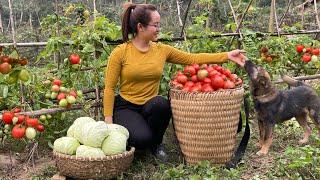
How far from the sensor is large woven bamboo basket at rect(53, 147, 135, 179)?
3.44m

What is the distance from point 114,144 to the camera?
3529 mm

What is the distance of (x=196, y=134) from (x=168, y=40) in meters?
1.24

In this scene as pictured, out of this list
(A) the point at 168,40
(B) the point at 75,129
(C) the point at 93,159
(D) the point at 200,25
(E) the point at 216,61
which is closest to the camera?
(C) the point at 93,159

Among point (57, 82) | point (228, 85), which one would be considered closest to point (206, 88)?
point (228, 85)

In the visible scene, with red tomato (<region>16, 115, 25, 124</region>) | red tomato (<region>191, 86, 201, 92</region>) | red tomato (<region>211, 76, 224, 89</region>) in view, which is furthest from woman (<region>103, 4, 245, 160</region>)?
red tomato (<region>16, 115, 25, 124</region>)

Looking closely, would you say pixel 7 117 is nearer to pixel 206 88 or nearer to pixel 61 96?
pixel 61 96

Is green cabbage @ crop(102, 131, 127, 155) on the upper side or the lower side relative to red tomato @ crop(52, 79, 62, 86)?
lower

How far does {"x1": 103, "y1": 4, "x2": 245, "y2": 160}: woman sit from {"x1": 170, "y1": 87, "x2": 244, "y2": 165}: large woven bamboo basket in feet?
0.70

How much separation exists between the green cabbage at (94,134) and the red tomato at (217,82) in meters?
0.92

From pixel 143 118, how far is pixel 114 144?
0.53 m

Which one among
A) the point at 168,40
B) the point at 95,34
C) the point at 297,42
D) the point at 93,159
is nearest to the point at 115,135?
the point at 93,159

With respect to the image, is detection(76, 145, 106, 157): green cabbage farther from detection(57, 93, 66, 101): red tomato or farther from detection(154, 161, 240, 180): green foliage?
detection(57, 93, 66, 101): red tomato

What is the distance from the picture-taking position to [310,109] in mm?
4320

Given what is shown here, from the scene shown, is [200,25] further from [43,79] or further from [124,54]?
[43,79]
